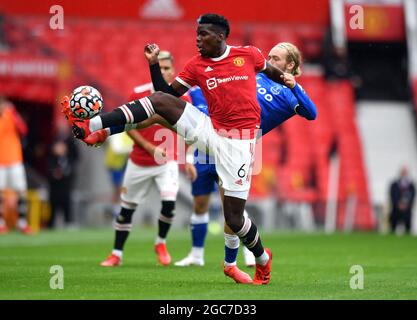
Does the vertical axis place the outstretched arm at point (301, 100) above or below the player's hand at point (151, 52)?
below

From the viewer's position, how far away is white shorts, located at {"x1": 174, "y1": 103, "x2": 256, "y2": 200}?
9109 millimetres

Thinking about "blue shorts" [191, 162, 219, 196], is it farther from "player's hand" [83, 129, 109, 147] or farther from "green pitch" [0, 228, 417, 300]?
"player's hand" [83, 129, 109, 147]

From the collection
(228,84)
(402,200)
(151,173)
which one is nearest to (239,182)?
(228,84)

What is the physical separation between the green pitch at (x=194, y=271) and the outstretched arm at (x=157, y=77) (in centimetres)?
177

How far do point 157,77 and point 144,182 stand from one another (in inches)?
129

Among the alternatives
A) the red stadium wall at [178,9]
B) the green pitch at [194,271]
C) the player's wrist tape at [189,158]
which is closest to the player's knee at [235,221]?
the green pitch at [194,271]

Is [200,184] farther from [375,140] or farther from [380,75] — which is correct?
[380,75]

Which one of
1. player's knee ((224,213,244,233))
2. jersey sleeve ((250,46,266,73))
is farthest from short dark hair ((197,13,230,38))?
player's knee ((224,213,244,233))

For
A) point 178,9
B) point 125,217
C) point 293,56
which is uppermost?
point 178,9

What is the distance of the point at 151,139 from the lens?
12367 millimetres

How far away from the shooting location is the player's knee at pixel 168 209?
12.3m

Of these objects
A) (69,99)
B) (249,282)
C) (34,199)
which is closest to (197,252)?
(249,282)

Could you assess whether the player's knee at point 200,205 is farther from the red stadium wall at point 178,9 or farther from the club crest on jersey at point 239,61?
the red stadium wall at point 178,9

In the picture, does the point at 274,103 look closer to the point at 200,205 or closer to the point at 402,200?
the point at 200,205
